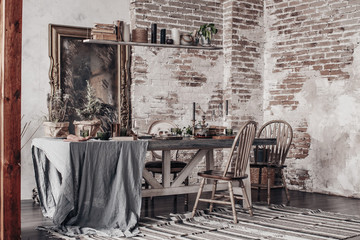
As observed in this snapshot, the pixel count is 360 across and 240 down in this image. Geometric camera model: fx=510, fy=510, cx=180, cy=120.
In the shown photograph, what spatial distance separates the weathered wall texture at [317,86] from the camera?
5992mm

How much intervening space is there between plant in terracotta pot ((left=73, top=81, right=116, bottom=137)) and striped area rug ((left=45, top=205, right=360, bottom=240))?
1528 mm

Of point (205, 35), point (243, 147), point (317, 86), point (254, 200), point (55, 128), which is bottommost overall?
point (254, 200)

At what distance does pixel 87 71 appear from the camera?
592 cm

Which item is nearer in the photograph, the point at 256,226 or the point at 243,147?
the point at 256,226

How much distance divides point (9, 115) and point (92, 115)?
2.78 m

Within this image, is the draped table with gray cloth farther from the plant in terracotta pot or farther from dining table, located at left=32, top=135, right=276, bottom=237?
the plant in terracotta pot

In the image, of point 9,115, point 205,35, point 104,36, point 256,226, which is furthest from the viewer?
point 205,35


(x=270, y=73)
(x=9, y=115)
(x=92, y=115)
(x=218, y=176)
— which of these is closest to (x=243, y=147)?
(x=218, y=176)

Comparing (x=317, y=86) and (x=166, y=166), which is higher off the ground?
(x=317, y=86)

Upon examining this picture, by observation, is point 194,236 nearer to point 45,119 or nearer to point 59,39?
point 45,119

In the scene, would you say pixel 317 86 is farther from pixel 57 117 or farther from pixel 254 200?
pixel 57 117

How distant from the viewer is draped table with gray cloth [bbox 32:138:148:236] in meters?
3.92

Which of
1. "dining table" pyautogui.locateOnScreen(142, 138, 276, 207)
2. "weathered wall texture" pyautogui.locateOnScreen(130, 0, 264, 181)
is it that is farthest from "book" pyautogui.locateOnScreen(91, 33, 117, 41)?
"dining table" pyautogui.locateOnScreen(142, 138, 276, 207)

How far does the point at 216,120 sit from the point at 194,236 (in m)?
3.17
